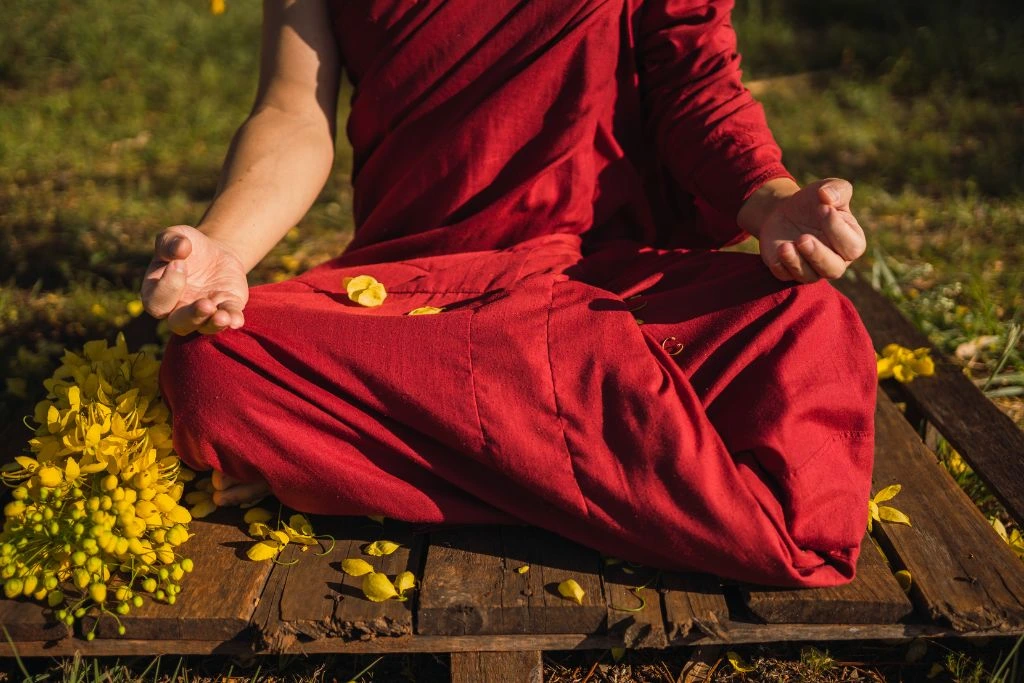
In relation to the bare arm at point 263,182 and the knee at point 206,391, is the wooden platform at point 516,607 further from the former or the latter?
the bare arm at point 263,182

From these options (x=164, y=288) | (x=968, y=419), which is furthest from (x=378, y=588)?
(x=968, y=419)

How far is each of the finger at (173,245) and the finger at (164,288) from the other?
2 centimetres


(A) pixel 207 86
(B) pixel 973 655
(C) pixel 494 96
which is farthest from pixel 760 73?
(B) pixel 973 655

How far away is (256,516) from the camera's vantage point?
213 centimetres

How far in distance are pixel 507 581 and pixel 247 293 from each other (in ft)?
2.43

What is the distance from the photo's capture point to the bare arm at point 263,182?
1.84 metres

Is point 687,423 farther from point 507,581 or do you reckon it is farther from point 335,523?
point 335,523

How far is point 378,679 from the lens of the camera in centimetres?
210

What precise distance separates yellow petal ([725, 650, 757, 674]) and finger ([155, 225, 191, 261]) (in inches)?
52.8

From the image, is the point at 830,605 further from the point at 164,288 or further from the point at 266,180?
the point at 266,180

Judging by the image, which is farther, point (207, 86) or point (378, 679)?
point (207, 86)

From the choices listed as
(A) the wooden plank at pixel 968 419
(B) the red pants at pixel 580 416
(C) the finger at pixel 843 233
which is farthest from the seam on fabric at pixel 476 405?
(A) the wooden plank at pixel 968 419

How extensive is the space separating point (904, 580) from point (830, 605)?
0.22m

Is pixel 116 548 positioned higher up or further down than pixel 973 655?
higher up
